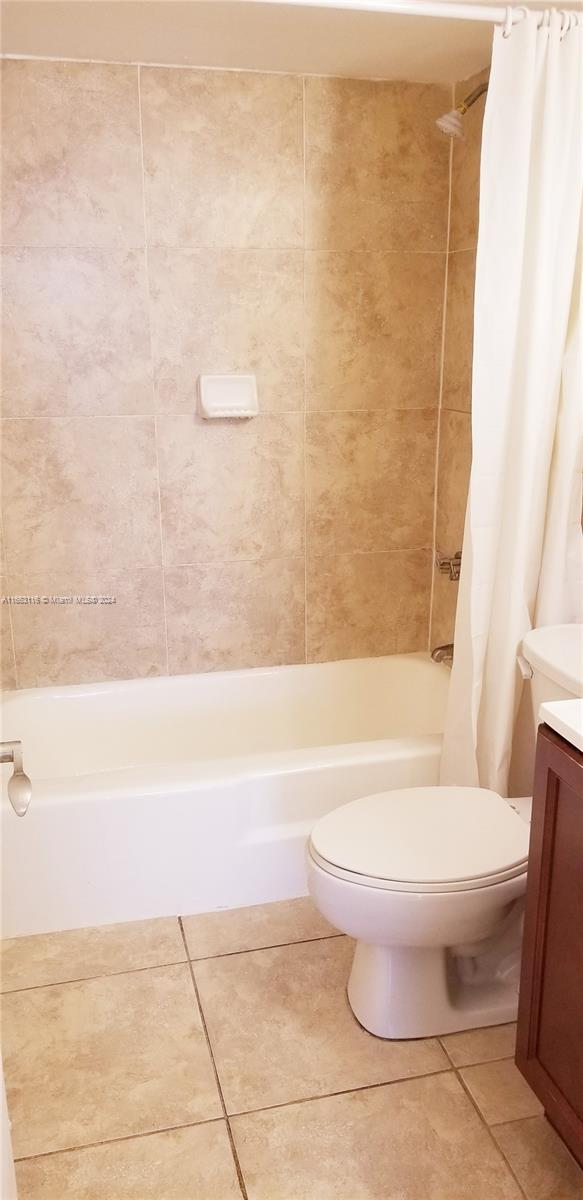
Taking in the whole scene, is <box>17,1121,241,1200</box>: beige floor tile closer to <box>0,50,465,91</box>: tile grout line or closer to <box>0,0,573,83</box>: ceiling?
<box>0,0,573,83</box>: ceiling

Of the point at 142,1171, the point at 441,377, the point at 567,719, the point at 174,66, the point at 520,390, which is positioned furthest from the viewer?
the point at 441,377

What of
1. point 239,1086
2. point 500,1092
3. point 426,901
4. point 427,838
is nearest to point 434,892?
point 426,901

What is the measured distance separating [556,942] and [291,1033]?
0.72 metres

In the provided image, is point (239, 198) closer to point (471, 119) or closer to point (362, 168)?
point (362, 168)

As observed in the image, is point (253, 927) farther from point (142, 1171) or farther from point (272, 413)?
point (272, 413)

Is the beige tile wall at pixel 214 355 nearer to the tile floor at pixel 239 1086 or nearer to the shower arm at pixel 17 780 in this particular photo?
the tile floor at pixel 239 1086

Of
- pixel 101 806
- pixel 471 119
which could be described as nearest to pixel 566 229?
pixel 471 119

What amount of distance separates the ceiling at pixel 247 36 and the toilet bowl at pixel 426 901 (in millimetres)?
1695

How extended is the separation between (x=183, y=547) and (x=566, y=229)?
53.1 inches

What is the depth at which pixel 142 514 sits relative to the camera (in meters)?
2.66

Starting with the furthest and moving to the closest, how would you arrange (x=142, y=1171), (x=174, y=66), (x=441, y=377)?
1. (x=441, y=377)
2. (x=174, y=66)
3. (x=142, y=1171)

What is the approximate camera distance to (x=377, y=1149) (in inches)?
64.1

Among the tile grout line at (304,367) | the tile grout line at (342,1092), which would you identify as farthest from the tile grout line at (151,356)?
the tile grout line at (342,1092)

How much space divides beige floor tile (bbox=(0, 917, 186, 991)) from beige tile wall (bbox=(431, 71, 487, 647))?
1.28 meters
